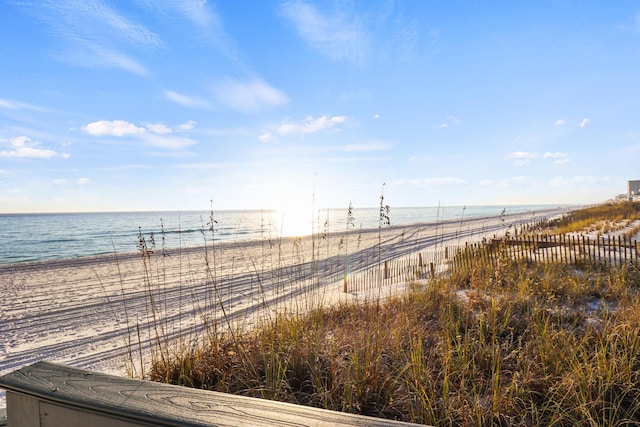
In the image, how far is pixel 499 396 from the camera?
2.41 meters

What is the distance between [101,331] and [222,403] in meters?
8.33

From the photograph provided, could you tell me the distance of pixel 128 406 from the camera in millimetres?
1251

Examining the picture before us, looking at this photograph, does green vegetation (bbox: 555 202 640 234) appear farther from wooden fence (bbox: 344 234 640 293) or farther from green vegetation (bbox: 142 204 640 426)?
green vegetation (bbox: 142 204 640 426)

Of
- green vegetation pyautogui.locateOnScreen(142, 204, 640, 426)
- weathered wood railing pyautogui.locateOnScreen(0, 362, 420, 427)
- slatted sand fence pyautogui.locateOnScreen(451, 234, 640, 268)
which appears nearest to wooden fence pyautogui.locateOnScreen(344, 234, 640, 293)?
slatted sand fence pyautogui.locateOnScreen(451, 234, 640, 268)

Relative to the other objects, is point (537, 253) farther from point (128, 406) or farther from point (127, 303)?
point (127, 303)

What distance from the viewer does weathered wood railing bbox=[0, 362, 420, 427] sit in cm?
117

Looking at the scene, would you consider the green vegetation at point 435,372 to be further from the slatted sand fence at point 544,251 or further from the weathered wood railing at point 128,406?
the slatted sand fence at point 544,251

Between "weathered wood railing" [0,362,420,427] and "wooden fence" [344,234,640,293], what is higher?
"weathered wood railing" [0,362,420,427]

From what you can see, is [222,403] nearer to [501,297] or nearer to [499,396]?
[499,396]

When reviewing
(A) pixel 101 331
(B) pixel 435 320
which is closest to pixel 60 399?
(B) pixel 435 320

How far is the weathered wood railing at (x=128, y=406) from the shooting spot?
1171 millimetres

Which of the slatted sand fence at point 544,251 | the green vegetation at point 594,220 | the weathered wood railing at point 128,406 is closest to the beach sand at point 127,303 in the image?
the slatted sand fence at point 544,251

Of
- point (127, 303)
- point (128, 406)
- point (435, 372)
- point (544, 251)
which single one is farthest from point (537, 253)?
point (127, 303)

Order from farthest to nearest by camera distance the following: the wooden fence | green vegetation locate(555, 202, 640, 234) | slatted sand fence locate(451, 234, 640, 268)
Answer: green vegetation locate(555, 202, 640, 234) < slatted sand fence locate(451, 234, 640, 268) < the wooden fence
